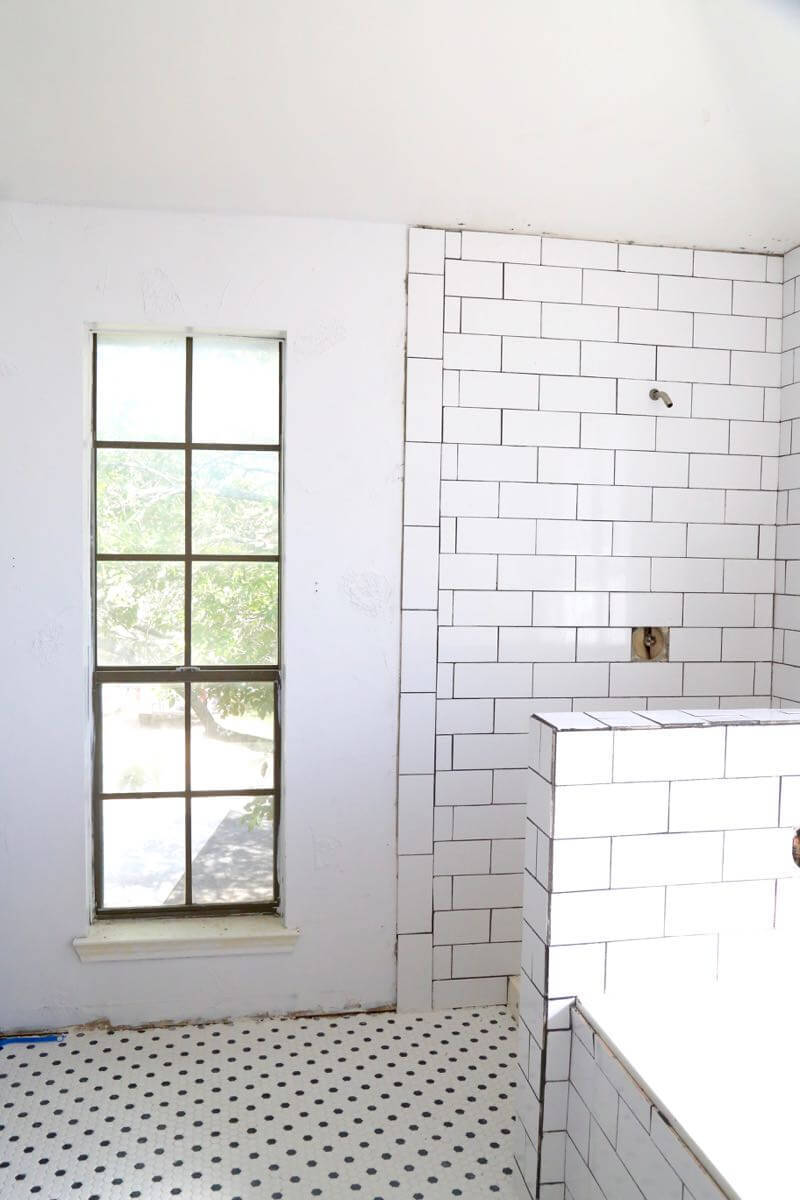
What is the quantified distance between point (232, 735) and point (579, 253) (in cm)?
186

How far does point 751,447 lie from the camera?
2.90 m

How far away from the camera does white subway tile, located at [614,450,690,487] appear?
9.25ft

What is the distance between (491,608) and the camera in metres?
2.77

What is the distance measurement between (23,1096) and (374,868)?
3.63ft

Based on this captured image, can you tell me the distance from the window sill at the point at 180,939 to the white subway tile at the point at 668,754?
1504mm

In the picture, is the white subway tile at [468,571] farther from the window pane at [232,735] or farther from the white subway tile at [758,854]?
the white subway tile at [758,854]

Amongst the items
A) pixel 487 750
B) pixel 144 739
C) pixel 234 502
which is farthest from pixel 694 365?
pixel 144 739

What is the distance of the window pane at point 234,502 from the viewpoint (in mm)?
2746

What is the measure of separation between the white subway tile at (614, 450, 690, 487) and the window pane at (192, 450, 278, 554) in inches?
43.2

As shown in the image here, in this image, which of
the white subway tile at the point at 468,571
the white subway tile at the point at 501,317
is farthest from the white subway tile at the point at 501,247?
the white subway tile at the point at 468,571

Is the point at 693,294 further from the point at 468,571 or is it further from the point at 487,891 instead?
the point at 487,891

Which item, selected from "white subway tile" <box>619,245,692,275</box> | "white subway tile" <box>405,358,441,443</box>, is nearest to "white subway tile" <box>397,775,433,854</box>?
"white subway tile" <box>405,358,441,443</box>

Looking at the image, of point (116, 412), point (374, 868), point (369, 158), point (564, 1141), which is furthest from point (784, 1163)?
point (116, 412)

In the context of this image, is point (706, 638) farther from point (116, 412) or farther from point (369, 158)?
point (116, 412)
